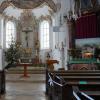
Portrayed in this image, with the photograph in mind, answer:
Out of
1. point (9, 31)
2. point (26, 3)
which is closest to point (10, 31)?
point (9, 31)

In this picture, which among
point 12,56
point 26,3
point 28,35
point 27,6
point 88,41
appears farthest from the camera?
point 28,35

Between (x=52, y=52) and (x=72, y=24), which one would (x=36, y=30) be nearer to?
(x=52, y=52)

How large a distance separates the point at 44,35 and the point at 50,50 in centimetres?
200

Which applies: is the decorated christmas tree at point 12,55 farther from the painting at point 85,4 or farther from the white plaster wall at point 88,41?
the painting at point 85,4

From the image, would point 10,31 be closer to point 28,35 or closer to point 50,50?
point 28,35

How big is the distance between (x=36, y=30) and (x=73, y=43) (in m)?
12.1

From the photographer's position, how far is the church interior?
6946mm

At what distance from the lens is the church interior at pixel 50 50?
695 centimetres

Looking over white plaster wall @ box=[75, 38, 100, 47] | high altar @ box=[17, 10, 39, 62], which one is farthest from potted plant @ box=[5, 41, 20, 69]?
white plaster wall @ box=[75, 38, 100, 47]

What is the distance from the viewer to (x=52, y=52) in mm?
26594

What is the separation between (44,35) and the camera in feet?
93.5

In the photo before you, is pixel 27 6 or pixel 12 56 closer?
pixel 12 56

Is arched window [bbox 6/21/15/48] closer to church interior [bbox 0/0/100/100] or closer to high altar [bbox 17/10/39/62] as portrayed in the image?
church interior [bbox 0/0/100/100]

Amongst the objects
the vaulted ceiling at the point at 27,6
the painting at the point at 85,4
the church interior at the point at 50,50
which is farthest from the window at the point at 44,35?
the painting at the point at 85,4
